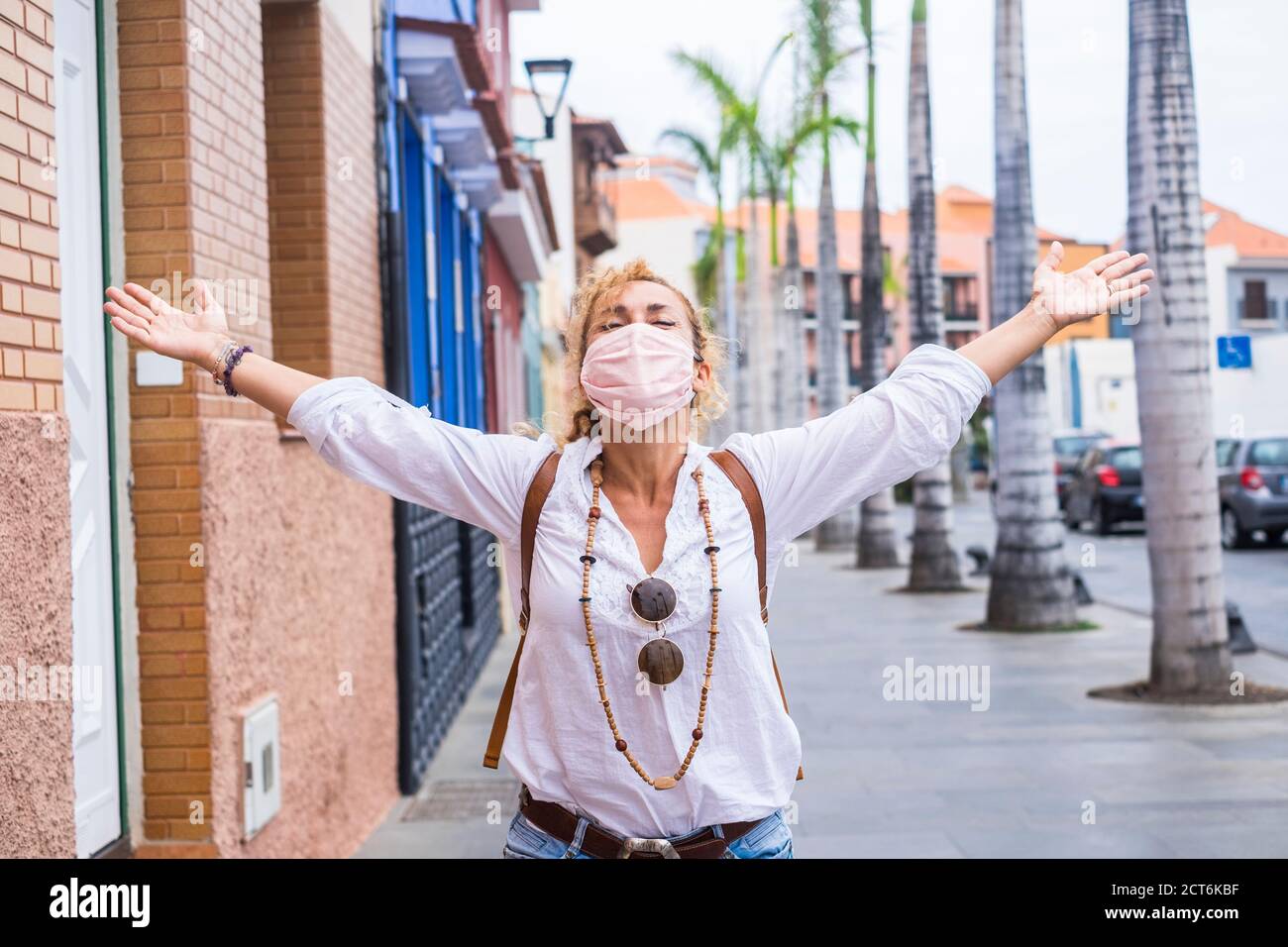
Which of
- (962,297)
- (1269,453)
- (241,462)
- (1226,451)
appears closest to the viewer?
(241,462)

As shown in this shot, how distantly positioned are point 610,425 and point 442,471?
0.31 meters

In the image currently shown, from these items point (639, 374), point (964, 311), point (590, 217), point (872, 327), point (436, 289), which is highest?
point (964, 311)

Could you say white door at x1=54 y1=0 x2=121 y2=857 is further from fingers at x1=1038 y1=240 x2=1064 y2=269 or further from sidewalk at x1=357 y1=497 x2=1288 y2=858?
fingers at x1=1038 y1=240 x2=1064 y2=269

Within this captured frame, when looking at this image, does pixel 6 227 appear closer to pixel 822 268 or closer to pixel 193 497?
pixel 193 497

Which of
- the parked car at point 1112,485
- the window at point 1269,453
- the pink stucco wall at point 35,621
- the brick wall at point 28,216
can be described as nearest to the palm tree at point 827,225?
the parked car at point 1112,485

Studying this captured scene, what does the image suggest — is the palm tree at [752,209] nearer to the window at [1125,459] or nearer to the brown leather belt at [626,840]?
the window at [1125,459]

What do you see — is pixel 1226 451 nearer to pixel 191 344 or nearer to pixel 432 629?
pixel 432 629

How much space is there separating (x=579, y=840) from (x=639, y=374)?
794 mm

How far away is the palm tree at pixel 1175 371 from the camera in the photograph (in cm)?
980

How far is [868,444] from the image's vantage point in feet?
8.79

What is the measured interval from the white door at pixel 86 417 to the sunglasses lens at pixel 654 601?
89.6 inches

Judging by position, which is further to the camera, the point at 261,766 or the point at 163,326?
the point at 261,766

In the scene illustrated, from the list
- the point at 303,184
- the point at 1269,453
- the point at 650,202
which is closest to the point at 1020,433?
the point at 303,184
